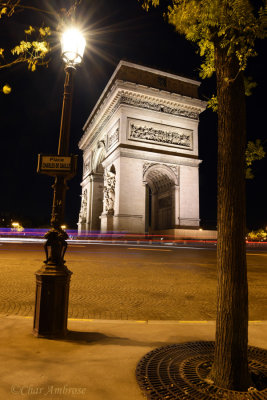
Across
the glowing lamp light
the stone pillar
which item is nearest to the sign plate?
the glowing lamp light

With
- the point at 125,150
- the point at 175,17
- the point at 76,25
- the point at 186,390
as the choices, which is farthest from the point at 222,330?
the point at 125,150

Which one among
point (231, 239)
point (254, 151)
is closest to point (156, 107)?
point (254, 151)

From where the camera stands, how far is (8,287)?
6855 millimetres

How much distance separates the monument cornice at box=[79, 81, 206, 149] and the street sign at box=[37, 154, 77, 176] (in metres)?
27.4

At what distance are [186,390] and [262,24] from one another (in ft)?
11.0

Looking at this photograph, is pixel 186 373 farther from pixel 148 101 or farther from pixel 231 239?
pixel 148 101

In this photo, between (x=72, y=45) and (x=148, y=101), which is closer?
(x=72, y=45)

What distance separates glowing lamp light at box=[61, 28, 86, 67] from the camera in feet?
13.9

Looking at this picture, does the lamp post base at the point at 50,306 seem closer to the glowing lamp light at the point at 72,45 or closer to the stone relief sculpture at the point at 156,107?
the glowing lamp light at the point at 72,45

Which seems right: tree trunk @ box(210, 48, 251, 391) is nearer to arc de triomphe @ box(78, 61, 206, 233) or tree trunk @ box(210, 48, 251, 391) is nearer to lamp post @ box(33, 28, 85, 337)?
lamp post @ box(33, 28, 85, 337)

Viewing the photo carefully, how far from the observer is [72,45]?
427 cm

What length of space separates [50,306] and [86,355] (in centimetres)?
82

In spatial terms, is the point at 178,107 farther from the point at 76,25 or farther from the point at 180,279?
the point at 76,25

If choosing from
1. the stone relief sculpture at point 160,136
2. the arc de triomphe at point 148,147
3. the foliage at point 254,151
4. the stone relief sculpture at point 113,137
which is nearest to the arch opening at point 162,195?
the arc de triomphe at point 148,147
